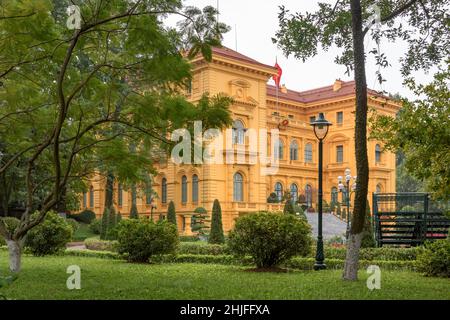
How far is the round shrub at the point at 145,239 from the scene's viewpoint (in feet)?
50.2

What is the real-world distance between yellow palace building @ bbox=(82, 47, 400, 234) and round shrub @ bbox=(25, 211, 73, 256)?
11059 millimetres

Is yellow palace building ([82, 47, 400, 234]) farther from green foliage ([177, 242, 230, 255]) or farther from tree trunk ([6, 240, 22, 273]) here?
tree trunk ([6, 240, 22, 273])

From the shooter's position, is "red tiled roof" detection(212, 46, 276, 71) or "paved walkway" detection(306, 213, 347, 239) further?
"red tiled roof" detection(212, 46, 276, 71)

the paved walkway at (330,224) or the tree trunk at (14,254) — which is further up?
the tree trunk at (14,254)

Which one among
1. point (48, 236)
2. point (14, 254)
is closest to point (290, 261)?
point (14, 254)

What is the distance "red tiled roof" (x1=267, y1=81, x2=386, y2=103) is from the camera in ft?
161

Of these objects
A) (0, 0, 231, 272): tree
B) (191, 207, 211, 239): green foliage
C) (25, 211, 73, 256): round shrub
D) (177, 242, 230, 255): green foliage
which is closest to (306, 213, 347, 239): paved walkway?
(191, 207, 211, 239): green foliage

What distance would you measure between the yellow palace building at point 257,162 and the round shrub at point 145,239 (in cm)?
1381

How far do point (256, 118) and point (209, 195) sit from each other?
265 inches

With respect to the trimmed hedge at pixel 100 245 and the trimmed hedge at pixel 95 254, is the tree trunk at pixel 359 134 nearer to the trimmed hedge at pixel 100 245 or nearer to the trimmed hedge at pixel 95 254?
the trimmed hedge at pixel 95 254

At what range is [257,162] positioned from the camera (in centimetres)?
3978

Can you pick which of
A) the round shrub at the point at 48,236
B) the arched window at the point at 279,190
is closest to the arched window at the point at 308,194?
the arched window at the point at 279,190

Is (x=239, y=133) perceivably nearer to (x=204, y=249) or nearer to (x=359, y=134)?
(x=204, y=249)

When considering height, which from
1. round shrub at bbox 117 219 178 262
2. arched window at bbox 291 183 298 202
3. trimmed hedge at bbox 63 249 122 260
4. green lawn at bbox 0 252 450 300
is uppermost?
arched window at bbox 291 183 298 202
